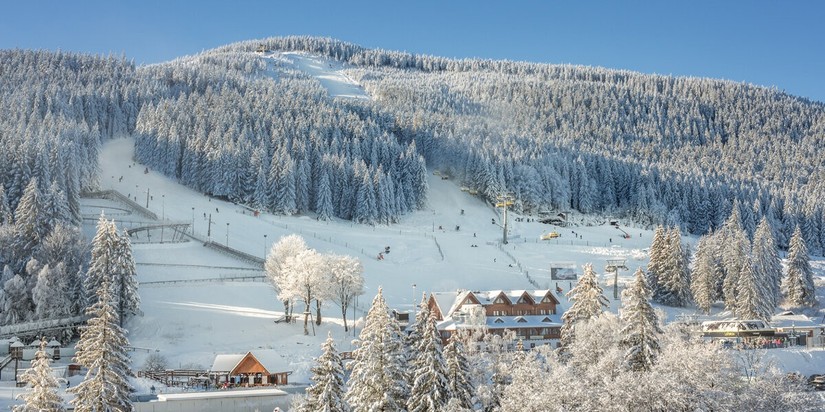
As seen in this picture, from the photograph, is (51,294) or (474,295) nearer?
(51,294)

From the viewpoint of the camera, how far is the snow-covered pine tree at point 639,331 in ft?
121

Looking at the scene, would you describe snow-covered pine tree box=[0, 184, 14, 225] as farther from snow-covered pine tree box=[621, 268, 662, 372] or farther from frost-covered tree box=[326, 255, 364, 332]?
snow-covered pine tree box=[621, 268, 662, 372]

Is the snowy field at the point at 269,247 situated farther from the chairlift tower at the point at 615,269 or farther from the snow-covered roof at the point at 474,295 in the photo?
the snow-covered roof at the point at 474,295

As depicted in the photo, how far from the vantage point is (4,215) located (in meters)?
71.6

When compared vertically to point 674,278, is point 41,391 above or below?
below

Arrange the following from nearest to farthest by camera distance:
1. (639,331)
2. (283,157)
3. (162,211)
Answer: (639,331) → (162,211) → (283,157)

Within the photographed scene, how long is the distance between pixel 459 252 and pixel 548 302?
2619 centimetres

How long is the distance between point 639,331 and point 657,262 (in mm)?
42252

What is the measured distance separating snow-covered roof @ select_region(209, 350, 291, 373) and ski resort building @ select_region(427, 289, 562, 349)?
1690 centimetres

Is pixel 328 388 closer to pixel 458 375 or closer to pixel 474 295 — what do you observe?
pixel 458 375

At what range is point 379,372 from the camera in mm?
33938

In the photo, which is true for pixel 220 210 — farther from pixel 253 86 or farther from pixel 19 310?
pixel 253 86

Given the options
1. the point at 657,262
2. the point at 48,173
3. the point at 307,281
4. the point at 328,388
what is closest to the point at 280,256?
the point at 307,281

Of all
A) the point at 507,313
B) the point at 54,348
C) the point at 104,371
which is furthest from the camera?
the point at 507,313
